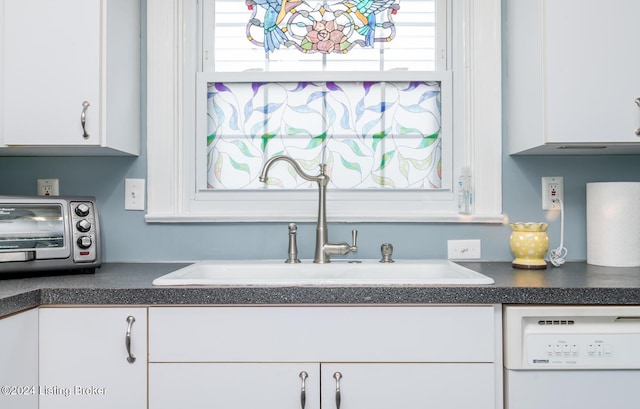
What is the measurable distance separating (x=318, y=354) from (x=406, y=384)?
0.25 metres

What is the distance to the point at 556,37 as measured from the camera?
5.03 ft

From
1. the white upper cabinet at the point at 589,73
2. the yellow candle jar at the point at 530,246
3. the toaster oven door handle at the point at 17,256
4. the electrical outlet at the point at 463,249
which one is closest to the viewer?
the toaster oven door handle at the point at 17,256

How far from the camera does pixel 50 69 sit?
5.01 feet

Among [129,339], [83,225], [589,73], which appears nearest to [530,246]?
[589,73]

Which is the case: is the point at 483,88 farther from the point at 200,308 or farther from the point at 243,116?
the point at 200,308

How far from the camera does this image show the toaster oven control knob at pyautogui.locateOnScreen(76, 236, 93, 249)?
1.53 meters

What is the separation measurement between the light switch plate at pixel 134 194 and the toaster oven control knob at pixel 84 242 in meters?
0.32

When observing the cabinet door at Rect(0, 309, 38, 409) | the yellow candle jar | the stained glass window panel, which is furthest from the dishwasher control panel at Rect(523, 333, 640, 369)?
the cabinet door at Rect(0, 309, 38, 409)

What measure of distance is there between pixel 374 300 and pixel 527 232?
75 cm

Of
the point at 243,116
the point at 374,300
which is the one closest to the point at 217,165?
the point at 243,116

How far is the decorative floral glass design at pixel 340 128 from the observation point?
1915 millimetres

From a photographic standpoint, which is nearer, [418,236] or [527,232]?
[527,232]

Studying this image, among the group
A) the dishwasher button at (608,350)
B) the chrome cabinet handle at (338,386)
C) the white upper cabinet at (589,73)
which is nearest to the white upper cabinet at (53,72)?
the chrome cabinet handle at (338,386)

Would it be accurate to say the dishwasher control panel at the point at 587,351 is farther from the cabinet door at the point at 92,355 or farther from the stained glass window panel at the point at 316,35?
the stained glass window panel at the point at 316,35
